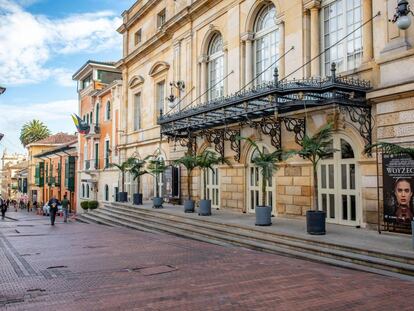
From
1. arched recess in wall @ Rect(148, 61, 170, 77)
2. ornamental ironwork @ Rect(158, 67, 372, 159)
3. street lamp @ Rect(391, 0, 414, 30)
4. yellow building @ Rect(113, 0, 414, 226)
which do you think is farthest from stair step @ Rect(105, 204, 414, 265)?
arched recess in wall @ Rect(148, 61, 170, 77)

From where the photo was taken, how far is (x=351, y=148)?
12.5 m

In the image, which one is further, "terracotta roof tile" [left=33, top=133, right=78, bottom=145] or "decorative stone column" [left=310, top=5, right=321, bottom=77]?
"terracotta roof tile" [left=33, top=133, right=78, bottom=145]

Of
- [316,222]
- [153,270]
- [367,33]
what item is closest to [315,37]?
[367,33]

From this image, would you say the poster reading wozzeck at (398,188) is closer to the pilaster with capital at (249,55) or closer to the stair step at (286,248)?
the stair step at (286,248)

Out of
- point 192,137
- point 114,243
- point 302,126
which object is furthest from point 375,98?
point 192,137

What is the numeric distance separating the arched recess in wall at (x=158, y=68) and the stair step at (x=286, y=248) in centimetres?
1018

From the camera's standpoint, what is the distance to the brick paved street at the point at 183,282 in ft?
21.1

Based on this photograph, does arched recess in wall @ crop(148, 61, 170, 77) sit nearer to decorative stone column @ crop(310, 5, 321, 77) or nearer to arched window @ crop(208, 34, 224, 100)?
arched window @ crop(208, 34, 224, 100)

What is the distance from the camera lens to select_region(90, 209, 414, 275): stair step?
8195 millimetres

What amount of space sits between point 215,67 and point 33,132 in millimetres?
59960

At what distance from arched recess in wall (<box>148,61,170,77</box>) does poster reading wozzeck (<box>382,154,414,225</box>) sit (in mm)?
15611

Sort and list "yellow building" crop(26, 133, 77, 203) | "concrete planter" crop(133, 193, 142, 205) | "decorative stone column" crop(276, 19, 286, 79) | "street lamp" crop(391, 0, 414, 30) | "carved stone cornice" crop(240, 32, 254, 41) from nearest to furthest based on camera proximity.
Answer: "street lamp" crop(391, 0, 414, 30) → "decorative stone column" crop(276, 19, 286, 79) → "carved stone cornice" crop(240, 32, 254, 41) → "concrete planter" crop(133, 193, 142, 205) → "yellow building" crop(26, 133, 77, 203)

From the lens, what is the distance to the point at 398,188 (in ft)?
34.1

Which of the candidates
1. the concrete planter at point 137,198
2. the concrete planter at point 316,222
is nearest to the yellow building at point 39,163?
the concrete planter at point 137,198
